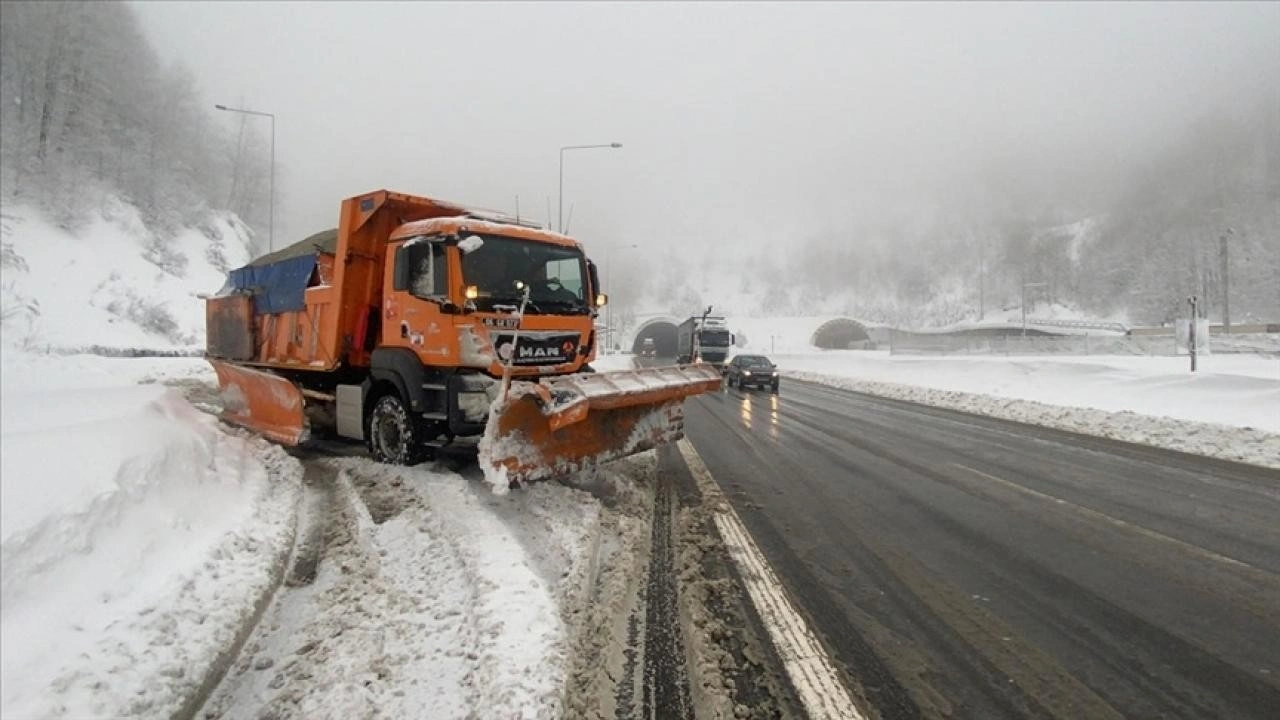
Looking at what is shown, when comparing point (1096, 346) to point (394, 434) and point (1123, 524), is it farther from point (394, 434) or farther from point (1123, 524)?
point (394, 434)

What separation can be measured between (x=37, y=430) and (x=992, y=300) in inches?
6752

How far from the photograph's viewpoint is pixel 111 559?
360cm

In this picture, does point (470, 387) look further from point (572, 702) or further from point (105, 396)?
point (572, 702)

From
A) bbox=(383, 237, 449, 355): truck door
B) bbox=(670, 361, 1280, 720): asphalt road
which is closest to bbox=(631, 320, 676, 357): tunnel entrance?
bbox=(670, 361, 1280, 720): asphalt road

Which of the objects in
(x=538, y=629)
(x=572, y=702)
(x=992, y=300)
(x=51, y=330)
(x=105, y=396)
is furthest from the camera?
(x=992, y=300)

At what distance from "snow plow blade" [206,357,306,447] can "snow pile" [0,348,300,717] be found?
118 inches

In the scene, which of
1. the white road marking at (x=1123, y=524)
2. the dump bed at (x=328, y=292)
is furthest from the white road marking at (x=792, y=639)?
the dump bed at (x=328, y=292)

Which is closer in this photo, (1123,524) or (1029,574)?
(1029,574)

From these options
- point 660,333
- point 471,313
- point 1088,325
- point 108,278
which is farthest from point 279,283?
point 1088,325

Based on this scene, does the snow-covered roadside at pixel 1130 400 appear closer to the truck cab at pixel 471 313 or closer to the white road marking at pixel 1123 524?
the white road marking at pixel 1123 524

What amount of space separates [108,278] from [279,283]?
110ft

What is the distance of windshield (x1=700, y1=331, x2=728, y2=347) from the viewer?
116 ft

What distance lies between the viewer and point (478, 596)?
371cm

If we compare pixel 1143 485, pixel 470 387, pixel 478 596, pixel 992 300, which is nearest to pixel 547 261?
pixel 470 387
